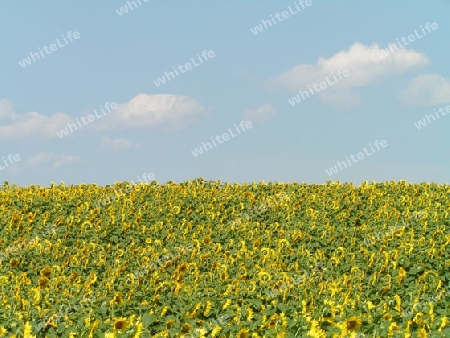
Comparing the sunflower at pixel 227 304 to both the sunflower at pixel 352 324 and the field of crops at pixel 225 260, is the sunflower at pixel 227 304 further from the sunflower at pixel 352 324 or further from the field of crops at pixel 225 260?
the sunflower at pixel 352 324

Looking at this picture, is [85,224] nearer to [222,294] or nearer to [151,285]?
[151,285]

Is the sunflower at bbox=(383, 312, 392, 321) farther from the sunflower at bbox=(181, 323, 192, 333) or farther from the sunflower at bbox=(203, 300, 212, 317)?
the sunflower at bbox=(181, 323, 192, 333)

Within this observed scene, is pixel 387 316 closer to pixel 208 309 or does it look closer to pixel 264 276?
pixel 208 309

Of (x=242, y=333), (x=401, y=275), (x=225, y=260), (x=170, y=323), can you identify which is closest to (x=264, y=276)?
(x=225, y=260)

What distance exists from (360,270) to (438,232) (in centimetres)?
228

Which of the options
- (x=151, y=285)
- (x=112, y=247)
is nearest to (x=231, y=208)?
(x=112, y=247)

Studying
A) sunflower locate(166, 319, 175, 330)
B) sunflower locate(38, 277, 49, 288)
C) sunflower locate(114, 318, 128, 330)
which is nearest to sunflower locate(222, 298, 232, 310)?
sunflower locate(166, 319, 175, 330)

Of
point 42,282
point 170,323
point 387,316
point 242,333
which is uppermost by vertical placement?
point 42,282

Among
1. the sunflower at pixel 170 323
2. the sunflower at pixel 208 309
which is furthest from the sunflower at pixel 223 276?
the sunflower at pixel 170 323

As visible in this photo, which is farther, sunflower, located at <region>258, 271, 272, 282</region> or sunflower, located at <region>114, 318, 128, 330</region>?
sunflower, located at <region>258, 271, 272, 282</region>

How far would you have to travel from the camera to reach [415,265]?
9305 millimetres

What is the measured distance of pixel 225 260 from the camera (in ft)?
31.4

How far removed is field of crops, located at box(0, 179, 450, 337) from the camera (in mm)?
6129

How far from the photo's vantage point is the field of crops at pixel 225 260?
241 inches
